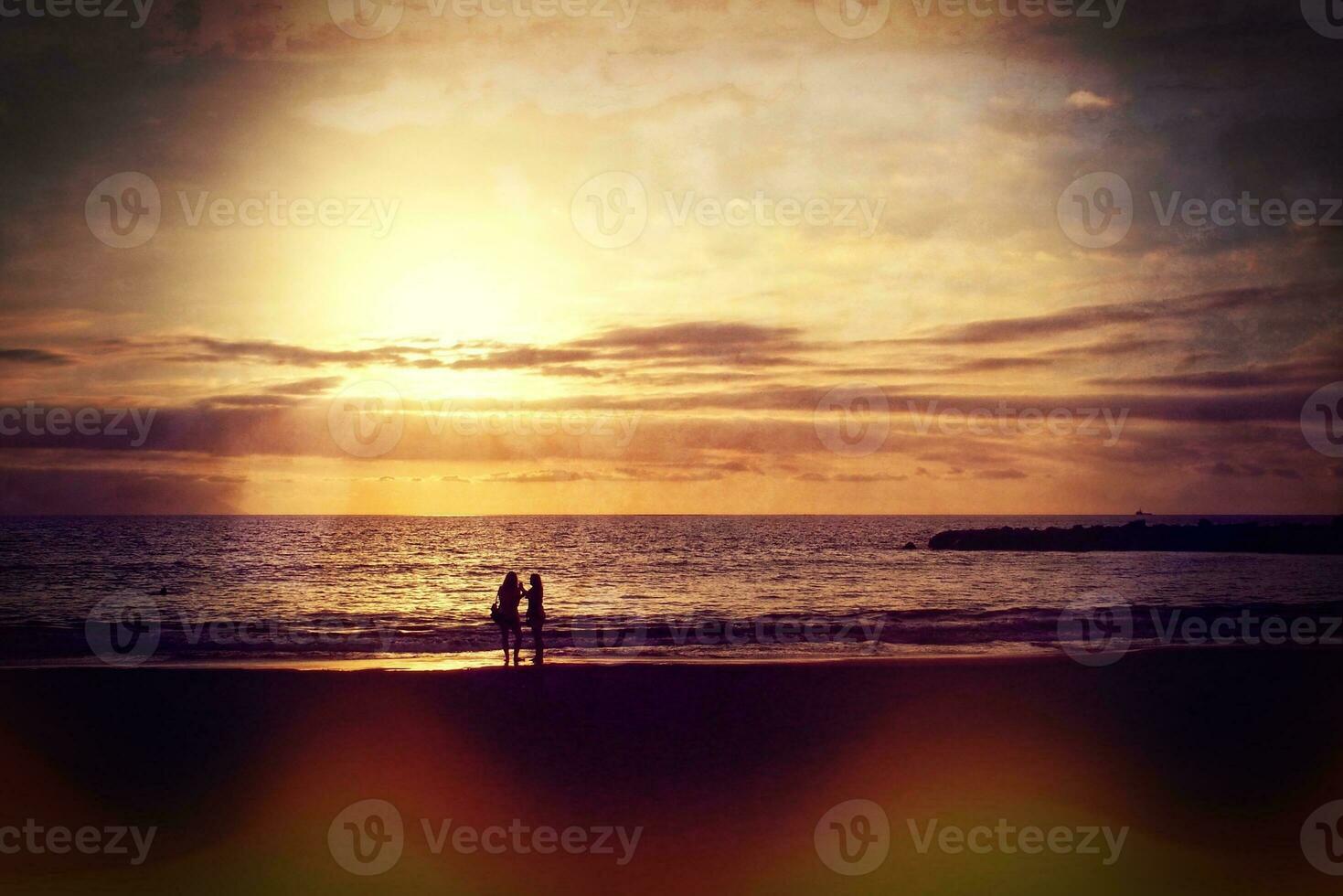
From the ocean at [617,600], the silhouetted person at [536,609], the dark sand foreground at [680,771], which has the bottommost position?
the dark sand foreground at [680,771]

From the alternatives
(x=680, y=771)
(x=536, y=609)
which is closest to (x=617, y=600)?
(x=536, y=609)

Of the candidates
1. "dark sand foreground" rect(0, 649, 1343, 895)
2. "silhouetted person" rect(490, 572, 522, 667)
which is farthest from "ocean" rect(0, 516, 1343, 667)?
"dark sand foreground" rect(0, 649, 1343, 895)

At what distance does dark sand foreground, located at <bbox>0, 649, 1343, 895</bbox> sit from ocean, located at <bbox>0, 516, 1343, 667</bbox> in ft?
19.6

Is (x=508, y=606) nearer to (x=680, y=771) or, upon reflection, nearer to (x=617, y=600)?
(x=680, y=771)

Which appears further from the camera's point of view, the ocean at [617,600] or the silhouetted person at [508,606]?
the ocean at [617,600]

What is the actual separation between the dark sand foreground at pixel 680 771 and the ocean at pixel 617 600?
596cm

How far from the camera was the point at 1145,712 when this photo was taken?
15141mm

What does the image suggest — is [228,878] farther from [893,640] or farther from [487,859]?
[893,640]

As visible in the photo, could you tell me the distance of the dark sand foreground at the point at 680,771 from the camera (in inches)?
348

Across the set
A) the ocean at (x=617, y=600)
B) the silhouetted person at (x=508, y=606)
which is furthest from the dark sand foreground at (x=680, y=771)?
the ocean at (x=617, y=600)

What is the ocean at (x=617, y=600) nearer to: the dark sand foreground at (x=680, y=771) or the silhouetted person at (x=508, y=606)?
the silhouetted person at (x=508, y=606)

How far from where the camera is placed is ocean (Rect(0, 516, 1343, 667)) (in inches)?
1007

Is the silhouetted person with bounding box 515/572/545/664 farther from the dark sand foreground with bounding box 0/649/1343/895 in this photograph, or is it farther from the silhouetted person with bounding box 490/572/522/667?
the dark sand foreground with bounding box 0/649/1343/895

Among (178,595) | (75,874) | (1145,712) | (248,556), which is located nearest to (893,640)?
(1145,712)
